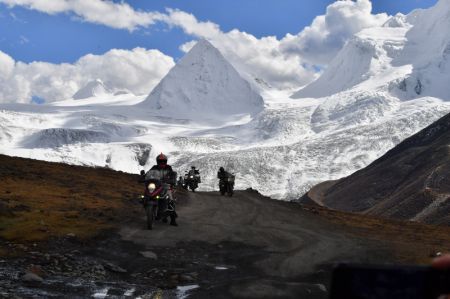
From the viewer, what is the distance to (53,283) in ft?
38.4

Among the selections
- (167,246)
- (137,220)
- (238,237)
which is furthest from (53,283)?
(137,220)

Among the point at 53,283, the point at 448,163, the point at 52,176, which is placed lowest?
the point at 53,283

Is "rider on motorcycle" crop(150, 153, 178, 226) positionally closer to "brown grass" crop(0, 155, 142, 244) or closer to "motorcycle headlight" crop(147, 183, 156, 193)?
"motorcycle headlight" crop(147, 183, 156, 193)

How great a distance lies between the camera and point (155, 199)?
65.9ft

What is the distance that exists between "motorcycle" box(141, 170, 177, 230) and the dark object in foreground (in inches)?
601

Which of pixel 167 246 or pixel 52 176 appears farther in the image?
pixel 52 176

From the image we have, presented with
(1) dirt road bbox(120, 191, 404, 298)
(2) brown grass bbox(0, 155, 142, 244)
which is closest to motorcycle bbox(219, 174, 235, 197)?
(2) brown grass bbox(0, 155, 142, 244)

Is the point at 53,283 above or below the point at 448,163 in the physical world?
below

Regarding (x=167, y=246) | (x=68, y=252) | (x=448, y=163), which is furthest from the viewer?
(x=448, y=163)

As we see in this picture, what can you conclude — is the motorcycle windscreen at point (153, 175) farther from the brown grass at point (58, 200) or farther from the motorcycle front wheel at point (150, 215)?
the brown grass at point (58, 200)

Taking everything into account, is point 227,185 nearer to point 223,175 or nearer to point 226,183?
point 226,183

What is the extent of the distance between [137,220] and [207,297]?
10558 millimetres

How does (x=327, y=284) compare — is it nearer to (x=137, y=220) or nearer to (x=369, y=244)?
(x=369, y=244)

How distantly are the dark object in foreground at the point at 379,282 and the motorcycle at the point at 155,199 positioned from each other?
1527 cm
